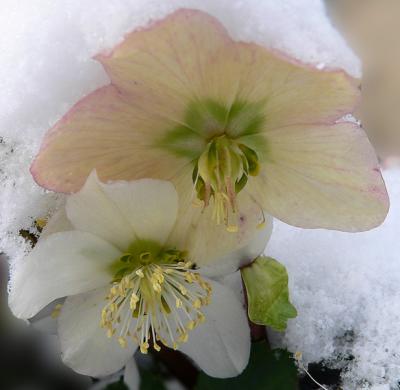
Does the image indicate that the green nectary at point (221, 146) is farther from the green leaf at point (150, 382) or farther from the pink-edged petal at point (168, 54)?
the green leaf at point (150, 382)

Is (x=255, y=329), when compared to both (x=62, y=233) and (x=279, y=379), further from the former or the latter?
(x=62, y=233)

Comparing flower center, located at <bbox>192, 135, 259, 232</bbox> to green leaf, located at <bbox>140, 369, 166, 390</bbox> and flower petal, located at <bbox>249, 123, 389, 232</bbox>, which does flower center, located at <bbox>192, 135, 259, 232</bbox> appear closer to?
flower petal, located at <bbox>249, 123, 389, 232</bbox>

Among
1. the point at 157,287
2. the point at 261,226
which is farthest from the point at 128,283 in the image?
the point at 261,226

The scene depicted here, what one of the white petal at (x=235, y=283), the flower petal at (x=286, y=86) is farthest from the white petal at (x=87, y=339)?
the flower petal at (x=286, y=86)

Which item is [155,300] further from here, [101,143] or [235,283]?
[101,143]

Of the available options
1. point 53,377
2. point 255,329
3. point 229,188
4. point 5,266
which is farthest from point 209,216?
point 53,377

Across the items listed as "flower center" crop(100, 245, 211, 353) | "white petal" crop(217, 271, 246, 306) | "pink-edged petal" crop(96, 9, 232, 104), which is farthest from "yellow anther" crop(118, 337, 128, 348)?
"pink-edged petal" crop(96, 9, 232, 104)
